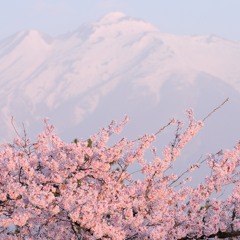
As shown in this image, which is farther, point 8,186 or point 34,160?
point 34,160

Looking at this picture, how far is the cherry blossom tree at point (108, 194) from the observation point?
22.0 ft

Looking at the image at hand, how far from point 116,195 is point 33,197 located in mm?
1342

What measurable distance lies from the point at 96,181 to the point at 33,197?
150cm

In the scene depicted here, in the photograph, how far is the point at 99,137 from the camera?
8.05 meters

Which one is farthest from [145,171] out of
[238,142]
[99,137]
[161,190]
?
[238,142]

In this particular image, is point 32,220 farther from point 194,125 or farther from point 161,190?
point 194,125

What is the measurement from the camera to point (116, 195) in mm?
7504

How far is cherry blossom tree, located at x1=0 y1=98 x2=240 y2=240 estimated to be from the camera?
6711mm

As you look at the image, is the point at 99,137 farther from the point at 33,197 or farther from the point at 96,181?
the point at 33,197

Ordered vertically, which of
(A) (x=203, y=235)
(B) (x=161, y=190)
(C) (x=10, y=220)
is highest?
(C) (x=10, y=220)

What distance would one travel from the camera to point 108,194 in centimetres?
738

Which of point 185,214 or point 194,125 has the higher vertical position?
point 194,125

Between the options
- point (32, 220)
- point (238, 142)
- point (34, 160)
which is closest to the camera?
point (32, 220)

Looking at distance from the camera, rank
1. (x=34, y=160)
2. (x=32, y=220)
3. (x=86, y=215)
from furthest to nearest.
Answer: (x=34, y=160)
(x=32, y=220)
(x=86, y=215)
